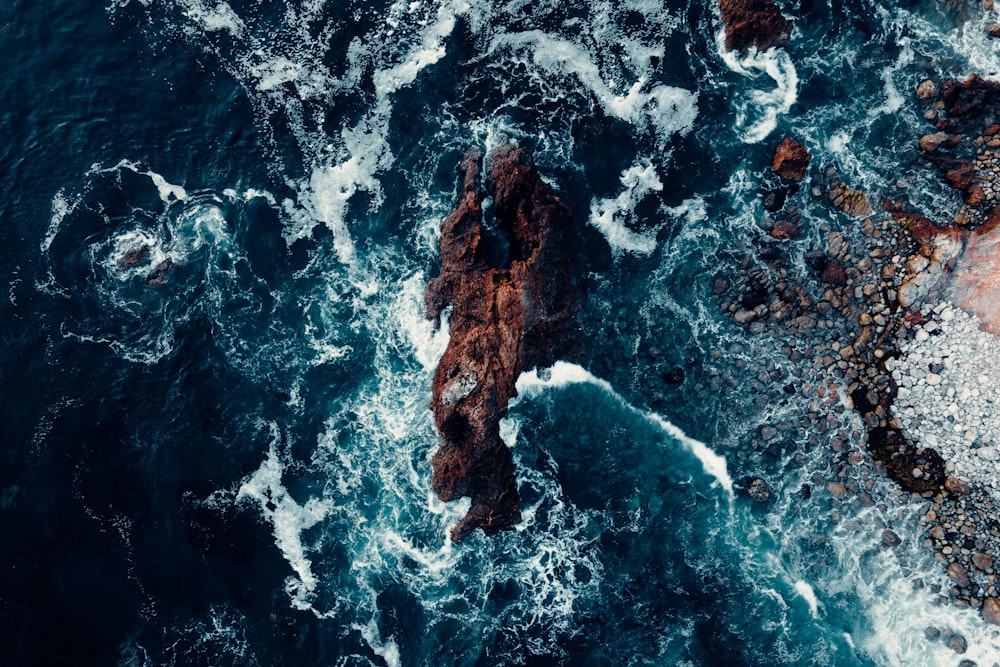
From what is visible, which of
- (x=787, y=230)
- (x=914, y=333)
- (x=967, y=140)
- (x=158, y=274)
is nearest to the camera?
(x=914, y=333)

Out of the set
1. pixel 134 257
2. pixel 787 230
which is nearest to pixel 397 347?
pixel 134 257

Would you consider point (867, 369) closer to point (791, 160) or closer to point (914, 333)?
point (914, 333)

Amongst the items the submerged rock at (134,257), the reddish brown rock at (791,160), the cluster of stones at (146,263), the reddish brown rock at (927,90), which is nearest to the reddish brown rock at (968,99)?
the reddish brown rock at (927,90)

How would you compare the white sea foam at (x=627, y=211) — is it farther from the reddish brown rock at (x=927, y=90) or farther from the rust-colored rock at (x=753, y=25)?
the reddish brown rock at (x=927, y=90)

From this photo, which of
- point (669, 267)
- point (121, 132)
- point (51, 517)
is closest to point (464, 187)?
point (669, 267)

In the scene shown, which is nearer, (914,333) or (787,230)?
(914,333)

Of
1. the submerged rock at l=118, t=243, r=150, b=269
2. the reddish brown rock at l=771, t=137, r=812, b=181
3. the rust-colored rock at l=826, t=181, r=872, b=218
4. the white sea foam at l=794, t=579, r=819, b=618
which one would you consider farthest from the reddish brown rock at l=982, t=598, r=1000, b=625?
the submerged rock at l=118, t=243, r=150, b=269
